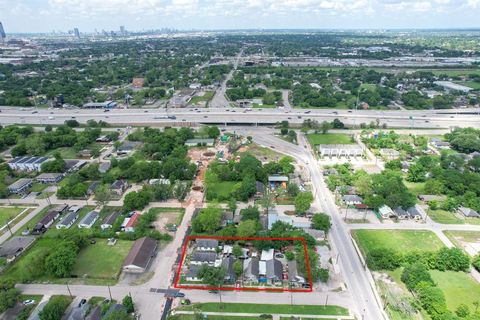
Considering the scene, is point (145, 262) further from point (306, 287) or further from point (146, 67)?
point (146, 67)

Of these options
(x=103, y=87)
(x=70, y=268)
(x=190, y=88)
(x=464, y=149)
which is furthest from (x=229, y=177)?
(x=103, y=87)

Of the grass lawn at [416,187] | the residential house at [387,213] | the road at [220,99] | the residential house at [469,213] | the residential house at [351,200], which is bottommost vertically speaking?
the grass lawn at [416,187]

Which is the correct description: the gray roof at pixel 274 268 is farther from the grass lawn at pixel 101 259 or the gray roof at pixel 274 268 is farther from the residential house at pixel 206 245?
the grass lawn at pixel 101 259

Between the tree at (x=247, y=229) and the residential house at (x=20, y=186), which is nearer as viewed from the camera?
the tree at (x=247, y=229)

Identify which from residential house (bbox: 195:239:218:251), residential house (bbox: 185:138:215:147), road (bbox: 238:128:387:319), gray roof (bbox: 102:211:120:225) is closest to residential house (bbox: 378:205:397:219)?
road (bbox: 238:128:387:319)

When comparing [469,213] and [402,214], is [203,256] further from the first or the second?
[469,213]

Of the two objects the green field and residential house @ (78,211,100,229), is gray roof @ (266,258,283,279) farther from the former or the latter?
the green field

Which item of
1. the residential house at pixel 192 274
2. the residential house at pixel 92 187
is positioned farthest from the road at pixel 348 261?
the residential house at pixel 92 187
